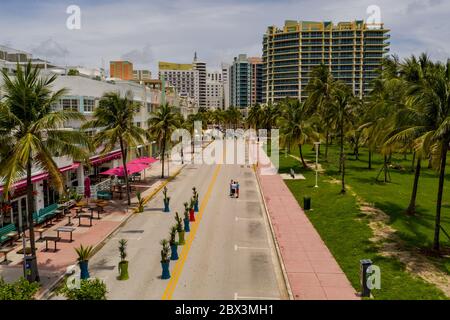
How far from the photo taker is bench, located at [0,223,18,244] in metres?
22.4

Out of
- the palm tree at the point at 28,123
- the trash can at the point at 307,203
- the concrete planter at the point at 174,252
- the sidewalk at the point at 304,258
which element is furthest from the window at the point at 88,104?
the trash can at the point at 307,203

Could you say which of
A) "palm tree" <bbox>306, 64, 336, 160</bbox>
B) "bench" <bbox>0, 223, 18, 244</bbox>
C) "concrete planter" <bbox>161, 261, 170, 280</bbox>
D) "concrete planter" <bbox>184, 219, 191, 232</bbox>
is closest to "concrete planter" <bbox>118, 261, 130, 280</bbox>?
"concrete planter" <bbox>161, 261, 170, 280</bbox>

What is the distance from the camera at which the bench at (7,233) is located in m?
22.4

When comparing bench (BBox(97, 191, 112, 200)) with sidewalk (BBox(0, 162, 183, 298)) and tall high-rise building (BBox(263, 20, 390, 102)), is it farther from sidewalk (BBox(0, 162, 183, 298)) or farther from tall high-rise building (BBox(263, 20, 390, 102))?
tall high-rise building (BBox(263, 20, 390, 102))

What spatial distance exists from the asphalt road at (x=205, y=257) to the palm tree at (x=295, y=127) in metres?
12.8

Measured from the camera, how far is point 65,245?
22.9 metres

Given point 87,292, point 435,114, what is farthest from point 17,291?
Answer: point 435,114

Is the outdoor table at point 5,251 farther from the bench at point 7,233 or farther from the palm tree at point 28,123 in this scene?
the palm tree at point 28,123

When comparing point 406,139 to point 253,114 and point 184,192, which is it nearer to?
point 184,192

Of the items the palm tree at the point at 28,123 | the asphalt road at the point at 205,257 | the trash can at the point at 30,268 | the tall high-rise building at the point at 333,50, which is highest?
the tall high-rise building at the point at 333,50

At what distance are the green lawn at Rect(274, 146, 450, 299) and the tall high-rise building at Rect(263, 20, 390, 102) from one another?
439 ft

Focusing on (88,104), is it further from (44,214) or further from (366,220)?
(366,220)

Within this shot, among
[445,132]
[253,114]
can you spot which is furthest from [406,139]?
[253,114]
